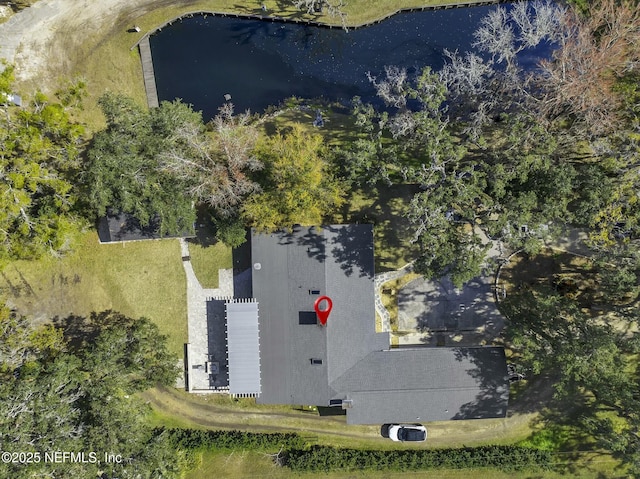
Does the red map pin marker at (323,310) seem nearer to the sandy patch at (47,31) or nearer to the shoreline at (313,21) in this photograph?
the shoreline at (313,21)

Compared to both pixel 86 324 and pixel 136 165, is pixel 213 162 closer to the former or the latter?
pixel 136 165

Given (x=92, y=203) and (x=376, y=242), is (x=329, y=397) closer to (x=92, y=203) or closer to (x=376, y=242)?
(x=376, y=242)

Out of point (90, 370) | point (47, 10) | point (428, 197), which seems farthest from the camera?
point (47, 10)

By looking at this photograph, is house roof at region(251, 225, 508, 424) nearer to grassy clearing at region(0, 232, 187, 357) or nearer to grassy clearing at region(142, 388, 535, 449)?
grassy clearing at region(142, 388, 535, 449)

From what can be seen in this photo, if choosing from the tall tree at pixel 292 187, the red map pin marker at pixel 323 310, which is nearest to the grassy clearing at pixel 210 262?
the tall tree at pixel 292 187

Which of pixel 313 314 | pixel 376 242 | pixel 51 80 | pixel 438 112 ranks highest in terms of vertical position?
pixel 51 80

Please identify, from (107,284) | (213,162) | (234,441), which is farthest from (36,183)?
(234,441)

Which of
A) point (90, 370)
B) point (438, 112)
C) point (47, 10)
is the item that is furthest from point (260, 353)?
point (47, 10)

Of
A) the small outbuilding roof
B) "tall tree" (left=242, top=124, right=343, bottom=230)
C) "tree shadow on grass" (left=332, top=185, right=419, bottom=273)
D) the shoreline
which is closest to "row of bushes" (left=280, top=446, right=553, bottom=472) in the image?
"tree shadow on grass" (left=332, top=185, right=419, bottom=273)
